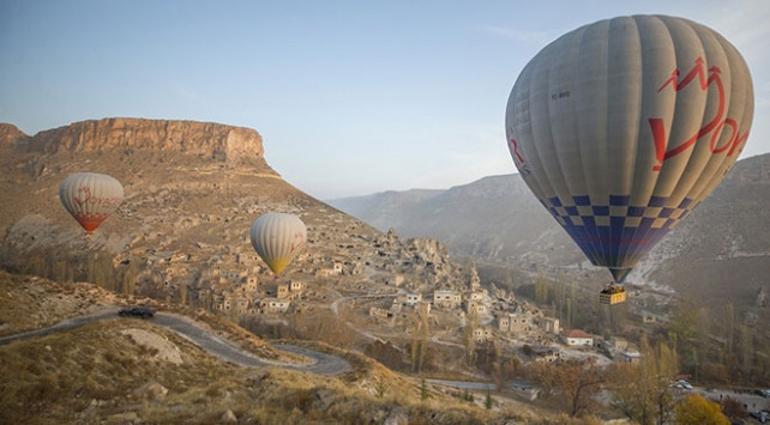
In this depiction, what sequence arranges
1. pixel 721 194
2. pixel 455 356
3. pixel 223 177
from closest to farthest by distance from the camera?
pixel 455 356, pixel 223 177, pixel 721 194

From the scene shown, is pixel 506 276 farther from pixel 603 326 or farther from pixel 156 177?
pixel 156 177

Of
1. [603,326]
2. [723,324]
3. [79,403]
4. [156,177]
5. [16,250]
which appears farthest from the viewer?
[156,177]

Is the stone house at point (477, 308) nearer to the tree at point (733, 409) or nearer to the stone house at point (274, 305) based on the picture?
the stone house at point (274, 305)

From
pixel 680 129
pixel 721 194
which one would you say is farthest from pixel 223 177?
pixel 721 194

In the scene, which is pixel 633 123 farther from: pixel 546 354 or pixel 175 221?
pixel 175 221

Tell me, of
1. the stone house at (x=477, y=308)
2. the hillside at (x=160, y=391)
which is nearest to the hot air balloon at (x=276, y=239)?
the hillside at (x=160, y=391)

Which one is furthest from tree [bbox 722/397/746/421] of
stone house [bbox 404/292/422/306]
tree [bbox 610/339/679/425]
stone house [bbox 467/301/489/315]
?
stone house [bbox 404/292/422/306]
